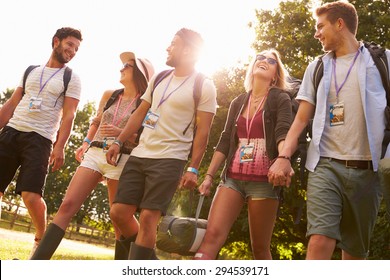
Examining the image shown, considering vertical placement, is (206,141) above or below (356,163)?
below

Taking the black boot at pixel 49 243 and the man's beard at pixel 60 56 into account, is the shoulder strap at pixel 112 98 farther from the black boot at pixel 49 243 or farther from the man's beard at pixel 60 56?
the black boot at pixel 49 243

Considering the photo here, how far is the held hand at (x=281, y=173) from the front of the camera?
3.93m

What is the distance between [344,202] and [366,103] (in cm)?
75

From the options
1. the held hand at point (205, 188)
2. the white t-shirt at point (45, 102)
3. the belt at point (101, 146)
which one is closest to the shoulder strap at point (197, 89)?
the held hand at point (205, 188)

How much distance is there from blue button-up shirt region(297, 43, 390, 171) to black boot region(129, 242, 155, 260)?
4.96 feet

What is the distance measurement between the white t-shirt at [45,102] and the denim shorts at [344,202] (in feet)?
9.85

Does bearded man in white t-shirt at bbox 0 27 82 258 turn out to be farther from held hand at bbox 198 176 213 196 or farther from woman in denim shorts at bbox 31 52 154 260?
held hand at bbox 198 176 213 196

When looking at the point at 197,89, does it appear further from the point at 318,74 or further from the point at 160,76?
the point at 318,74

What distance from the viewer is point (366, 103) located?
402 centimetres

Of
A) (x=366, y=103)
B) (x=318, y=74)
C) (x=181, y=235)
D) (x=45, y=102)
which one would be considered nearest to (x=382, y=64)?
(x=366, y=103)

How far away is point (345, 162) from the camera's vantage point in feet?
13.0

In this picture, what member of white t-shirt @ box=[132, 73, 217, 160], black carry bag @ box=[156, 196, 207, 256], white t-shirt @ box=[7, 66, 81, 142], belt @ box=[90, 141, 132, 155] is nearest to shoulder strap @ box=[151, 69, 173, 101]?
white t-shirt @ box=[132, 73, 217, 160]
